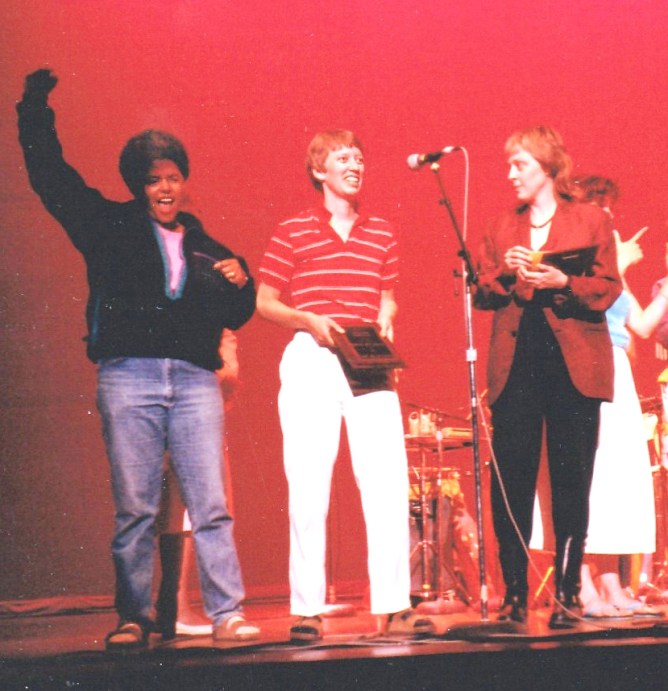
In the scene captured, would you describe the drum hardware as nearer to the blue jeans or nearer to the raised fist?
the blue jeans

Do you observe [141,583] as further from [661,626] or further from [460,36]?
[460,36]

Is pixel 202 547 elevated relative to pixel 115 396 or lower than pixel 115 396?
lower

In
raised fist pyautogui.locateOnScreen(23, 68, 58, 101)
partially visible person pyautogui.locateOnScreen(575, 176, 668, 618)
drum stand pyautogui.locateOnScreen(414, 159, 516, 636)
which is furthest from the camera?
partially visible person pyautogui.locateOnScreen(575, 176, 668, 618)

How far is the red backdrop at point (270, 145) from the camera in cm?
621

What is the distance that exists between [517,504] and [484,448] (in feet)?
9.62

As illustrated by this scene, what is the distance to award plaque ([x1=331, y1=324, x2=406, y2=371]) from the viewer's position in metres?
3.69

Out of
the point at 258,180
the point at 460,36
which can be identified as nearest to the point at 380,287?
the point at 258,180

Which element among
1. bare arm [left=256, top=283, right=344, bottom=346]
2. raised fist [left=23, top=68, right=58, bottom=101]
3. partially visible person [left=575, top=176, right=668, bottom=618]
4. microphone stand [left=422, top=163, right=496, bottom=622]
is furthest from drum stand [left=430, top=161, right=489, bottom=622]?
raised fist [left=23, top=68, right=58, bottom=101]

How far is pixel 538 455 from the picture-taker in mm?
3910

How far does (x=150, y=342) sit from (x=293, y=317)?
51 cm

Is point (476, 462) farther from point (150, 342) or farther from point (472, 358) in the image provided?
point (150, 342)

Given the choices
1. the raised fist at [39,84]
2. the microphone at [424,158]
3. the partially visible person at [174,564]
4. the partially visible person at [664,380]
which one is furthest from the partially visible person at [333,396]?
the partially visible person at [664,380]

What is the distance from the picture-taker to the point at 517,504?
387 cm

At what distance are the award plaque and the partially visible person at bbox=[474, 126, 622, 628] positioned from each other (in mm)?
425
